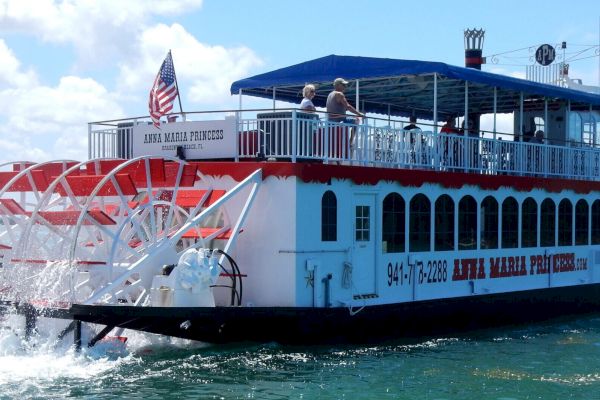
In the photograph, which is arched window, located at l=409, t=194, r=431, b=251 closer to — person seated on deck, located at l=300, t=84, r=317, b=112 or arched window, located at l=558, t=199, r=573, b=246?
person seated on deck, located at l=300, t=84, r=317, b=112

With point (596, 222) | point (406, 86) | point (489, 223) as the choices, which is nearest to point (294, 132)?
point (489, 223)

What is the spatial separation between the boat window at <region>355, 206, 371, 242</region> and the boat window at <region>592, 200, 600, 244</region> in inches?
251

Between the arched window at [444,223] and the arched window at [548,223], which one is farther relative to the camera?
the arched window at [548,223]

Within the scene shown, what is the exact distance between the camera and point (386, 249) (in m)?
14.4

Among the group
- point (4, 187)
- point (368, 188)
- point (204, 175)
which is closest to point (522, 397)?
point (368, 188)

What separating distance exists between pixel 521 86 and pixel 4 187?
8.31 m

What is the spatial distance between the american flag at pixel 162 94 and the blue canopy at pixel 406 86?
2.26 m

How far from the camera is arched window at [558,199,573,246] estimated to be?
58.5 ft

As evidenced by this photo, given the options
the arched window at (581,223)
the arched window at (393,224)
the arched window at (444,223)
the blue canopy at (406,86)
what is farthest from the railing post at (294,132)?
the arched window at (581,223)

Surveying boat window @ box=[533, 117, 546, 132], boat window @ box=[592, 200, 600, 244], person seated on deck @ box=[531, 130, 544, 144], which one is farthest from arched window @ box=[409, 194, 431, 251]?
boat window @ box=[533, 117, 546, 132]

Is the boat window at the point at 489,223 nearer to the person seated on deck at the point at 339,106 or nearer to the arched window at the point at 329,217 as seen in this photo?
the person seated on deck at the point at 339,106

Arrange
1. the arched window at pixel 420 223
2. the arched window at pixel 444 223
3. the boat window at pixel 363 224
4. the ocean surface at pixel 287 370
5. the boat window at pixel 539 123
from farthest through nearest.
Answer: the boat window at pixel 539 123 → the arched window at pixel 444 223 → the arched window at pixel 420 223 → the boat window at pixel 363 224 → the ocean surface at pixel 287 370

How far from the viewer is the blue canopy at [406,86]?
1547 centimetres

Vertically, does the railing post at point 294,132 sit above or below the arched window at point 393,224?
above
